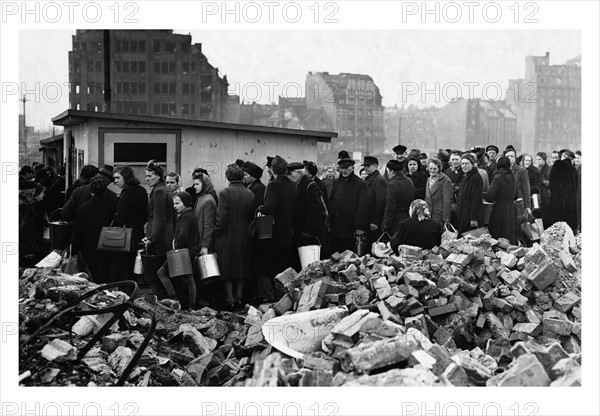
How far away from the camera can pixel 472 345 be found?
812 cm

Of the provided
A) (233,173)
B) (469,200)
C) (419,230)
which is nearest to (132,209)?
(233,173)

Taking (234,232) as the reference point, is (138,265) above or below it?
below

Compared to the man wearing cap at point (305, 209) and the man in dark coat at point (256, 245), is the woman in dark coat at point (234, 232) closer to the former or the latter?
the man in dark coat at point (256, 245)

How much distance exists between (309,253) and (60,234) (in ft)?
8.69

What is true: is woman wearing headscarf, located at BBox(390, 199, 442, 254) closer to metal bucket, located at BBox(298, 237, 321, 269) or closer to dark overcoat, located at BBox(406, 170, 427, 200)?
metal bucket, located at BBox(298, 237, 321, 269)

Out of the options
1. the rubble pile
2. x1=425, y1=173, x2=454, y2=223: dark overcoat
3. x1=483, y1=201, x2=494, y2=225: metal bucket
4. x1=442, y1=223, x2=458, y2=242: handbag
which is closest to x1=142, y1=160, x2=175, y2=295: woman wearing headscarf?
the rubble pile

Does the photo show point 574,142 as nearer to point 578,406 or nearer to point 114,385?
point 578,406

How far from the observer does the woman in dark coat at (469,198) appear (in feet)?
35.3

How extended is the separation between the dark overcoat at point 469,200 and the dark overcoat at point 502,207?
223 millimetres

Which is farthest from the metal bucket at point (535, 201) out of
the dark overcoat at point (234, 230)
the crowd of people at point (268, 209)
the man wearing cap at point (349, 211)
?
the dark overcoat at point (234, 230)

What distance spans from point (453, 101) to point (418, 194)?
1.72m

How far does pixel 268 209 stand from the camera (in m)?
9.67

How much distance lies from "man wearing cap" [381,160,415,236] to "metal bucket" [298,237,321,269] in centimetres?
91

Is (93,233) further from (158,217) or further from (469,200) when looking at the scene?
(469,200)
